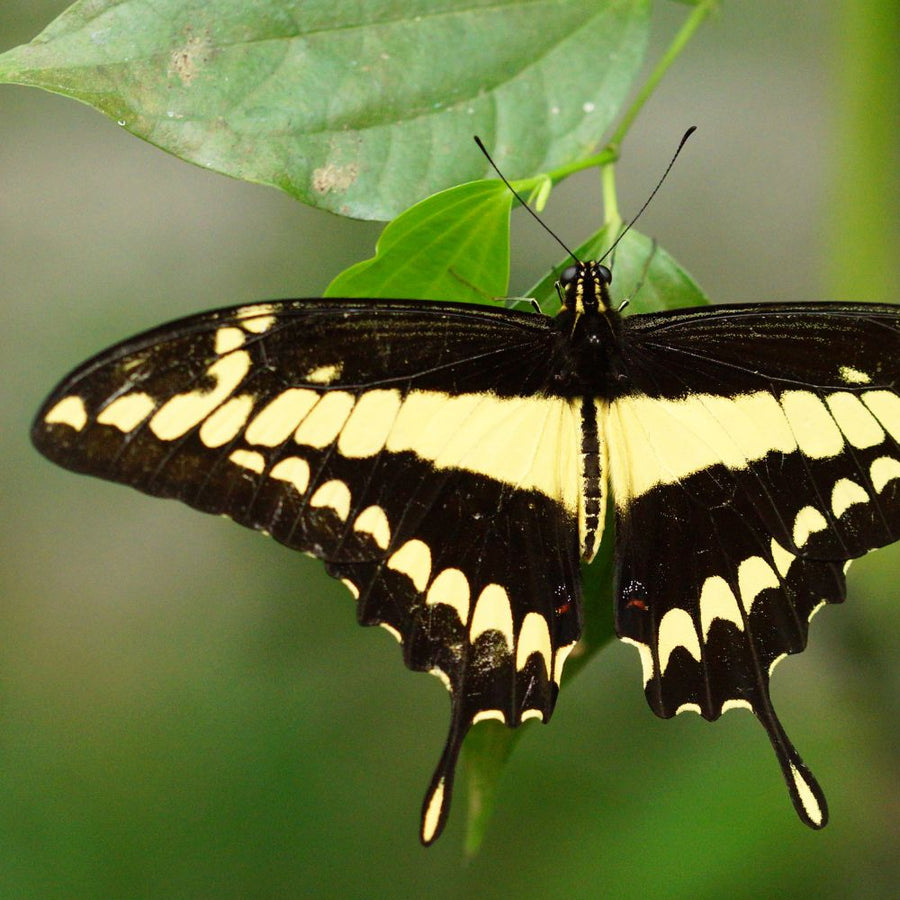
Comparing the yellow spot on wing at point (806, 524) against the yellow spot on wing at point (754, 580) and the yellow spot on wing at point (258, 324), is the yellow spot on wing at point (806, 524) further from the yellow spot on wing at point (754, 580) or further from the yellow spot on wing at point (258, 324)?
the yellow spot on wing at point (258, 324)

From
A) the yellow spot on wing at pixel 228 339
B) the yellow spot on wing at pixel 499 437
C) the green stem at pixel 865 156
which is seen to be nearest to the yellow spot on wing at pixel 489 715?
the yellow spot on wing at pixel 499 437

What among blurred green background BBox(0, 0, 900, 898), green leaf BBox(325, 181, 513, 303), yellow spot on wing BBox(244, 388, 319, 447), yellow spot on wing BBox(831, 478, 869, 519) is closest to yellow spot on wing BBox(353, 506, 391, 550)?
yellow spot on wing BBox(244, 388, 319, 447)

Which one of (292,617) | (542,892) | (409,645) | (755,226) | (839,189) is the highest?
(755,226)

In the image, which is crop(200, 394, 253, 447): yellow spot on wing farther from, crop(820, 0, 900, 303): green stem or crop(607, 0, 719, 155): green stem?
crop(820, 0, 900, 303): green stem

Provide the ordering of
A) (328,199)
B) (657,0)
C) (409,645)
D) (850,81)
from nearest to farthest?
(328,199), (409,645), (850,81), (657,0)

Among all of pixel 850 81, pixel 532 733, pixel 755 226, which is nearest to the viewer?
pixel 850 81

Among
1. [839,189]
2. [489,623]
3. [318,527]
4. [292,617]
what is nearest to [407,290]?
[318,527]

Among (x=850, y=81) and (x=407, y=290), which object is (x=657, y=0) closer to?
(x=850, y=81)
